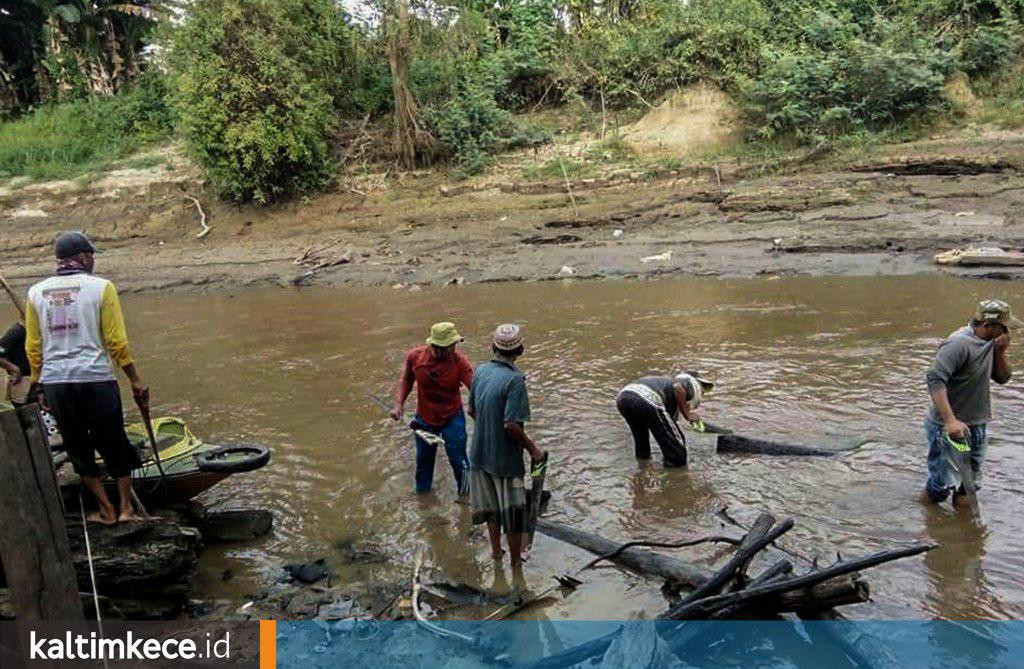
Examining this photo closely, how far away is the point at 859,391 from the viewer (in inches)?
359

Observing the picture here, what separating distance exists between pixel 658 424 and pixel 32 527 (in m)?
4.89

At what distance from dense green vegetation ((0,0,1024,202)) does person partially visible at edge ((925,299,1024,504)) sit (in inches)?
577

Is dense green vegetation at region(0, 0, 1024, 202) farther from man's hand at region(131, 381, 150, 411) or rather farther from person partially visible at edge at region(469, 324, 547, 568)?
man's hand at region(131, 381, 150, 411)

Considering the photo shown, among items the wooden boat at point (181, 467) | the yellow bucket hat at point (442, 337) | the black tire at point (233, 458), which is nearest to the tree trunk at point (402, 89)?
the yellow bucket hat at point (442, 337)

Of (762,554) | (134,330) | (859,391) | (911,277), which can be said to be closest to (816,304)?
(911,277)

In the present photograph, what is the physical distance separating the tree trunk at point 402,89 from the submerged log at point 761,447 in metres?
17.4

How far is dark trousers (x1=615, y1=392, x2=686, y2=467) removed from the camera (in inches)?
281

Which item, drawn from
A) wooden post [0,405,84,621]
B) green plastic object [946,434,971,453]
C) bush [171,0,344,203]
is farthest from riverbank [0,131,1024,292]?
Answer: wooden post [0,405,84,621]

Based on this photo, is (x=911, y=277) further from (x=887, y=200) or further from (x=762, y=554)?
(x=762, y=554)

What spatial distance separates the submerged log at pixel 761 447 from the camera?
7.36 meters

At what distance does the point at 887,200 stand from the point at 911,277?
3346mm

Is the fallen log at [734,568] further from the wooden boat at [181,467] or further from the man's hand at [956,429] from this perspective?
the wooden boat at [181,467]

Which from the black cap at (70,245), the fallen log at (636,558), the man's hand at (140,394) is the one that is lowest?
the fallen log at (636,558)

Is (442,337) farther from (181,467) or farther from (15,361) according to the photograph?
(15,361)
